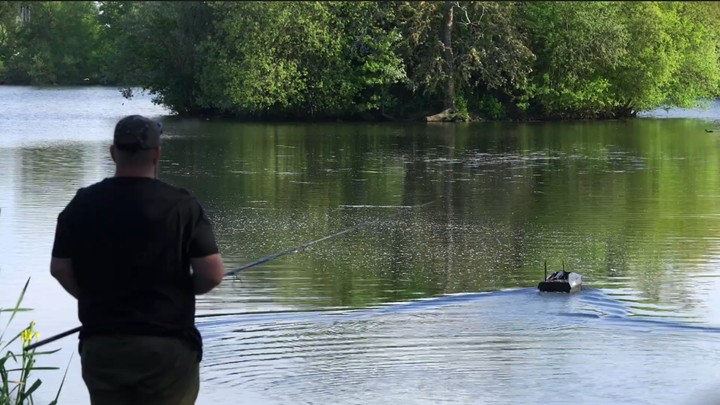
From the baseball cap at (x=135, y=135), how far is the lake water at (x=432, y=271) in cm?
513

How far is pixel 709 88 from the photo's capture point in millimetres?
52906

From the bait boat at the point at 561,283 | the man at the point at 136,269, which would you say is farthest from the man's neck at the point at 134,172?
the bait boat at the point at 561,283

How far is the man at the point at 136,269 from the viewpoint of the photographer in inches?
188

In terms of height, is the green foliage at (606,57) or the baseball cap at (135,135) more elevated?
the green foliage at (606,57)

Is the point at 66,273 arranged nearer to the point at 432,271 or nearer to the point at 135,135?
the point at 135,135

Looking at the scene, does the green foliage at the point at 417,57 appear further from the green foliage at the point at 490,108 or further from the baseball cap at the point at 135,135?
the baseball cap at the point at 135,135

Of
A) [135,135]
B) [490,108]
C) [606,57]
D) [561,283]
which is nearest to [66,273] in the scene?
[135,135]

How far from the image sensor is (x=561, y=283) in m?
13.7

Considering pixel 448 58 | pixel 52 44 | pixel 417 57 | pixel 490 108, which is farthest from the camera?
pixel 490 108

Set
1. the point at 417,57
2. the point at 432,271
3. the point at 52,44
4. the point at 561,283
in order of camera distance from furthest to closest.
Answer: the point at 417,57 → the point at 52,44 → the point at 432,271 → the point at 561,283

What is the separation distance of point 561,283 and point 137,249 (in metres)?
9.35

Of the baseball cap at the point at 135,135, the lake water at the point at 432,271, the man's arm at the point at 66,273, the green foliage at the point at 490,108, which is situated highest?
the green foliage at the point at 490,108

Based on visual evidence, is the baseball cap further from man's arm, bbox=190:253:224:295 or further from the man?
man's arm, bbox=190:253:224:295

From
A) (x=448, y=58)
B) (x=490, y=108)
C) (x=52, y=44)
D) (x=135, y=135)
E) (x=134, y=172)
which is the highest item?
(x=448, y=58)
